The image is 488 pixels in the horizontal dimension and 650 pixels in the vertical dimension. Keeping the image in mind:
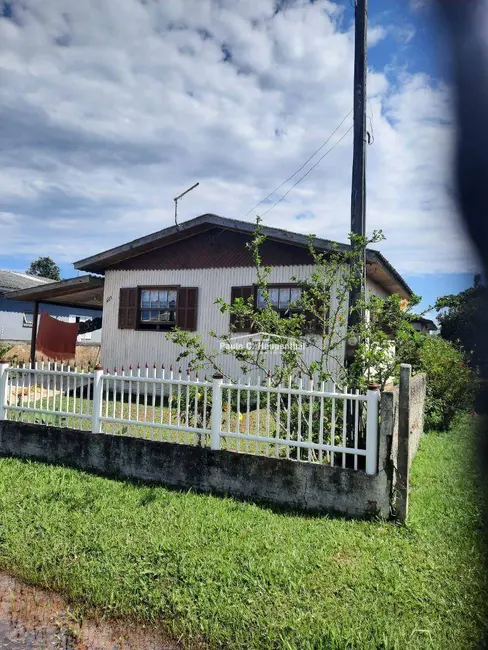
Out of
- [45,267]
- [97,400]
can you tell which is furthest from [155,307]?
[45,267]

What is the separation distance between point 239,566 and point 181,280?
9.00 metres

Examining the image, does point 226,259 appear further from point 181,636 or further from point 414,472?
point 181,636

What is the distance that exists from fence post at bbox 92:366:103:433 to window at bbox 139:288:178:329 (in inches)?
231

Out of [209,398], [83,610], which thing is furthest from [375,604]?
[209,398]

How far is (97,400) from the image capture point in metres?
6.00

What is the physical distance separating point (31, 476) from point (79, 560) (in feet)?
7.11

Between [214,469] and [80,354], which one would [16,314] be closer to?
[80,354]

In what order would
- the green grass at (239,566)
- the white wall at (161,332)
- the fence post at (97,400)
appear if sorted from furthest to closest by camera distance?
the white wall at (161,332) < the fence post at (97,400) < the green grass at (239,566)

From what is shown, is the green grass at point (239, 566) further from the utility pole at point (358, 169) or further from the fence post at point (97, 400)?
the utility pole at point (358, 169)

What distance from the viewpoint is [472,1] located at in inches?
22.4

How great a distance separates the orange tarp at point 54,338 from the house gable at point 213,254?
9.00 feet

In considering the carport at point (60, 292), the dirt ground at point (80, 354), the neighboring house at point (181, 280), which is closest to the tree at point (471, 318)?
the neighboring house at point (181, 280)

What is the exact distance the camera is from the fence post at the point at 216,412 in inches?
205

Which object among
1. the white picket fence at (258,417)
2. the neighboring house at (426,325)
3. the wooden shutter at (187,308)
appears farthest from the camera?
the wooden shutter at (187,308)
